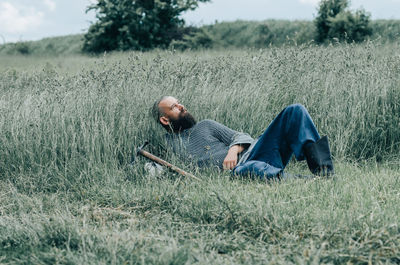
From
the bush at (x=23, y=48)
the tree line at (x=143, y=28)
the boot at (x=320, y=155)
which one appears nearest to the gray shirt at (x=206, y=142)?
the boot at (x=320, y=155)

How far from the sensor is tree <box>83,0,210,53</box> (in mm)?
23062

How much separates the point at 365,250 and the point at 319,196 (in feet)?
2.84

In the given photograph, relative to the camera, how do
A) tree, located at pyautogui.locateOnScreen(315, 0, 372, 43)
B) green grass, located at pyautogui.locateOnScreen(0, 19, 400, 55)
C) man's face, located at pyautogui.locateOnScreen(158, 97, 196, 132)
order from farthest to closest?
1. green grass, located at pyautogui.locateOnScreen(0, 19, 400, 55)
2. tree, located at pyautogui.locateOnScreen(315, 0, 372, 43)
3. man's face, located at pyautogui.locateOnScreen(158, 97, 196, 132)

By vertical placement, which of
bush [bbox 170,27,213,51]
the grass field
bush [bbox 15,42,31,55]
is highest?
bush [bbox 15,42,31,55]

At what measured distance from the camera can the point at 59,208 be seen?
3.61 m

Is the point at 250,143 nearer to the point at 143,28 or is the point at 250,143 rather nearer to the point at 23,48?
the point at 143,28

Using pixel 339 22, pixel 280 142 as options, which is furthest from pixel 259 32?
pixel 280 142

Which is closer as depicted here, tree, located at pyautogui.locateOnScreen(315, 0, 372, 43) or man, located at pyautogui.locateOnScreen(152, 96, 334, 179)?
man, located at pyautogui.locateOnScreen(152, 96, 334, 179)

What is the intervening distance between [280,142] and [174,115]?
1166 mm

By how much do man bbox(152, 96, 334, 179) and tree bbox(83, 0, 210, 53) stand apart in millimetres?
18481

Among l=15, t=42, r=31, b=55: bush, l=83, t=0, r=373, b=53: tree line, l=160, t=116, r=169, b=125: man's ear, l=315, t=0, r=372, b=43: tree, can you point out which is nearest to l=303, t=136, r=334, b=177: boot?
l=160, t=116, r=169, b=125: man's ear

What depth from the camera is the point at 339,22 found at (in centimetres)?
1895

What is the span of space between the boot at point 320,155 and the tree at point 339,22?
1585 cm

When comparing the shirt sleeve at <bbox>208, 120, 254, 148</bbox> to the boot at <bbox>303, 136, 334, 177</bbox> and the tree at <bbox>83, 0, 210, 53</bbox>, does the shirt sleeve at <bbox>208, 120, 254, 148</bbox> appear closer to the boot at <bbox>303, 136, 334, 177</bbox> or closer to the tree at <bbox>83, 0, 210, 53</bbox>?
the boot at <bbox>303, 136, 334, 177</bbox>
